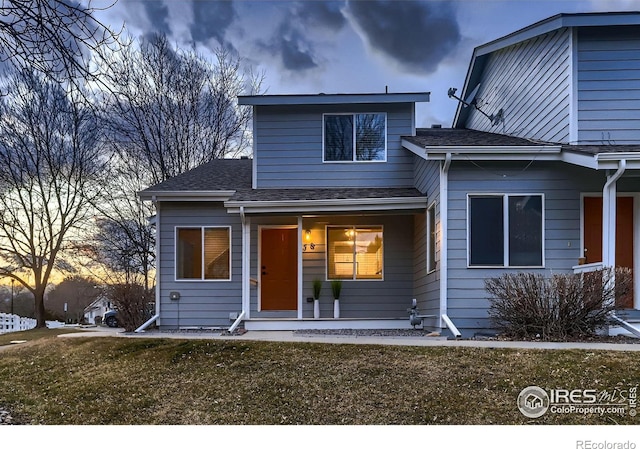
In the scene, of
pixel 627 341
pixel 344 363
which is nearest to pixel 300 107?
pixel 344 363

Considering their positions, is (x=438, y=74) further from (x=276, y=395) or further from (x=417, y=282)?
(x=276, y=395)

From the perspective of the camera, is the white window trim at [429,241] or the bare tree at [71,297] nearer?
the white window trim at [429,241]

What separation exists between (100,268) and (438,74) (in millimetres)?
12673

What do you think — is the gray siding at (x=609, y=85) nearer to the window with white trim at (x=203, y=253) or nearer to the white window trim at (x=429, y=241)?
the white window trim at (x=429, y=241)

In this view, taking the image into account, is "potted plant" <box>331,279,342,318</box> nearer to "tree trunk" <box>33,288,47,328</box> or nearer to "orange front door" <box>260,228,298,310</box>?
"orange front door" <box>260,228,298,310</box>

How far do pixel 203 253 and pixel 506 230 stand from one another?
536cm

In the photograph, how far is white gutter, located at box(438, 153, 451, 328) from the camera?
7.90m

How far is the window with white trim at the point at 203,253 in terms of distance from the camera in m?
10.4

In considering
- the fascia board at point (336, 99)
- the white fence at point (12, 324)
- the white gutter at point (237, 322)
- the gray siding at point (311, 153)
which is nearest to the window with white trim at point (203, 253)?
the white gutter at point (237, 322)

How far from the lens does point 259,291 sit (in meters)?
10.2

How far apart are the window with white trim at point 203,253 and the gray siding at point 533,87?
5741 millimetres

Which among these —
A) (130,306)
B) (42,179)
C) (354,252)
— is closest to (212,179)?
(130,306)

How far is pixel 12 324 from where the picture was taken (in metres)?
18.6

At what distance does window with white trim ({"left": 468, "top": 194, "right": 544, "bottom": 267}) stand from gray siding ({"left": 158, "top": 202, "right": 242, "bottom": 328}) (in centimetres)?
436
